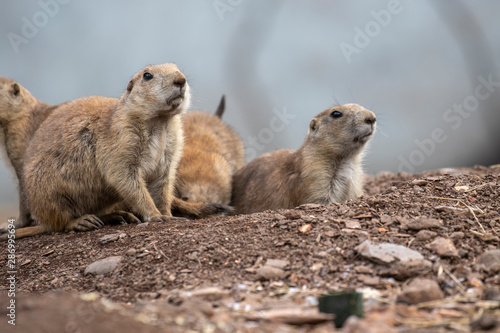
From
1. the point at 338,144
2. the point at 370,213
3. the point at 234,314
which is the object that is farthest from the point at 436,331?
the point at 338,144

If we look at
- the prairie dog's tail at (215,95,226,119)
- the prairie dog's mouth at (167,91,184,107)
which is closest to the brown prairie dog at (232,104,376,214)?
the prairie dog's mouth at (167,91,184,107)

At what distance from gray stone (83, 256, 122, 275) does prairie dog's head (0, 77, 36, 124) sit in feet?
13.4

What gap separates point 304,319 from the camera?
3156 millimetres

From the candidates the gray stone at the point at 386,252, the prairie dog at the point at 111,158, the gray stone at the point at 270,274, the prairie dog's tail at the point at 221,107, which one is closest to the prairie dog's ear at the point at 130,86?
the prairie dog at the point at 111,158

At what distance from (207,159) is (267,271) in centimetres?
435

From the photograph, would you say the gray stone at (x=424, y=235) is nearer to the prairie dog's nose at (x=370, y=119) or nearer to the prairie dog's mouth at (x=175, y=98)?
the prairie dog's nose at (x=370, y=119)

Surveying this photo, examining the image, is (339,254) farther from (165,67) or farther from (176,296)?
(165,67)

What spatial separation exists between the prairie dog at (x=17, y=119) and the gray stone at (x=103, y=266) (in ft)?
10.9

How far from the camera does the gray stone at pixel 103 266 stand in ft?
15.9

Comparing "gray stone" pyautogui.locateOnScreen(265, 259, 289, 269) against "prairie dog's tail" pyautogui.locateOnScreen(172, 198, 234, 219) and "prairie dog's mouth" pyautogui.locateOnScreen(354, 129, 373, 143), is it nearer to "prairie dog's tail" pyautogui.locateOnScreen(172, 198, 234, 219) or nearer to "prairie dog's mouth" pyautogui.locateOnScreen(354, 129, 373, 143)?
"prairie dog's tail" pyautogui.locateOnScreen(172, 198, 234, 219)

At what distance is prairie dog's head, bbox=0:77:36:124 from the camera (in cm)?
810

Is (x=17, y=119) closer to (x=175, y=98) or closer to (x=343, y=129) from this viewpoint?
(x=175, y=98)

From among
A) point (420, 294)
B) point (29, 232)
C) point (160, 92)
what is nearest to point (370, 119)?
point (160, 92)

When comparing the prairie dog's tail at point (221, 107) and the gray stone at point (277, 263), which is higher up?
the prairie dog's tail at point (221, 107)
